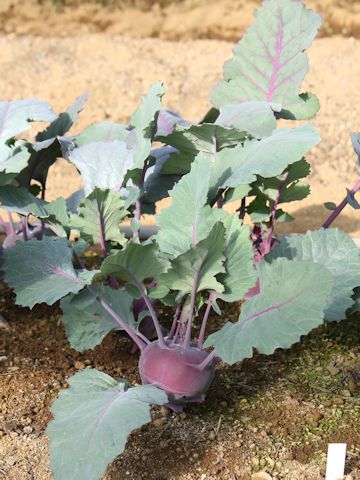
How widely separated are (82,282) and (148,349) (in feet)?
0.60

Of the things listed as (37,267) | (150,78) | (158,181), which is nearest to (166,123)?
(158,181)

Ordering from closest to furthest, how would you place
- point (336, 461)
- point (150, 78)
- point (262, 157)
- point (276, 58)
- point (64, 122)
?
point (336, 461) < point (262, 157) < point (276, 58) < point (64, 122) < point (150, 78)

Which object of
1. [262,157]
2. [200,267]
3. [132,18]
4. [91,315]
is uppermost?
[262,157]

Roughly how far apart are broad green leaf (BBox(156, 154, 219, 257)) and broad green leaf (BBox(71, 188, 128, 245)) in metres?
0.10

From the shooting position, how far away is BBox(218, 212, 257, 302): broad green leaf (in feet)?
5.09

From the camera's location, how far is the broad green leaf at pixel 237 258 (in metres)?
1.55

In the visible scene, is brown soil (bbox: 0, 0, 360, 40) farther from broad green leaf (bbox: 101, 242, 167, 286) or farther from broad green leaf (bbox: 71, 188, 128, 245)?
broad green leaf (bbox: 101, 242, 167, 286)

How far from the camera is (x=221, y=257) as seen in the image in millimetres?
1516

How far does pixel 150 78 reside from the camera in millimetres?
4184

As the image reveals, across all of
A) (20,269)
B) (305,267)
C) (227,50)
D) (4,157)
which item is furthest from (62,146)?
(227,50)

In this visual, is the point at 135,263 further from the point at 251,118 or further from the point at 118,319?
the point at 251,118

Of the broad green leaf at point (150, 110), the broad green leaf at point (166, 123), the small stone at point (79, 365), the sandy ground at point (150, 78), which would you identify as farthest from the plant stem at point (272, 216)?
the sandy ground at point (150, 78)

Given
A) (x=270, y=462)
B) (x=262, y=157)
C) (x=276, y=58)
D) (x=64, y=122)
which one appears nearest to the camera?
(x=270, y=462)

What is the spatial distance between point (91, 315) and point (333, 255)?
0.52 m
